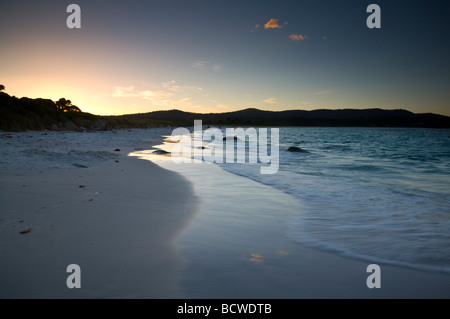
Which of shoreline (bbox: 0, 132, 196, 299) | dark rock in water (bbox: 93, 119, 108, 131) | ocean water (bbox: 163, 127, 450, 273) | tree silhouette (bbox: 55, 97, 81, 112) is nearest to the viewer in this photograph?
shoreline (bbox: 0, 132, 196, 299)

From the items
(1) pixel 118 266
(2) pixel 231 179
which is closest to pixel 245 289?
(1) pixel 118 266

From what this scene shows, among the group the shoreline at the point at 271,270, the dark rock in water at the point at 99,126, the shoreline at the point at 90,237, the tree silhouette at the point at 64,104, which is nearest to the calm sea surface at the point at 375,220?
the shoreline at the point at 271,270

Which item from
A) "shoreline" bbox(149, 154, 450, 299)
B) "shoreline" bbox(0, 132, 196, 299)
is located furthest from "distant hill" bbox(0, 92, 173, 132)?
"shoreline" bbox(149, 154, 450, 299)

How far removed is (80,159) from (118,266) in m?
6.80

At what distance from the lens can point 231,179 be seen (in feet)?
22.8

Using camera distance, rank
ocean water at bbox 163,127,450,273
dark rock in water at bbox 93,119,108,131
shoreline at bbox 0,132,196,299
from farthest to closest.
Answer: dark rock in water at bbox 93,119,108,131, ocean water at bbox 163,127,450,273, shoreline at bbox 0,132,196,299

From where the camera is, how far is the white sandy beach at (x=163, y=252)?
196 cm

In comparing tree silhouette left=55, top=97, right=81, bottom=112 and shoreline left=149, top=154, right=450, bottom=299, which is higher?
tree silhouette left=55, top=97, right=81, bottom=112

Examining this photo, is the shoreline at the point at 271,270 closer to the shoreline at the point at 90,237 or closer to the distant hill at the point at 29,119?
the shoreline at the point at 90,237

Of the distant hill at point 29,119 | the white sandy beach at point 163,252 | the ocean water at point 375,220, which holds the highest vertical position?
the distant hill at point 29,119

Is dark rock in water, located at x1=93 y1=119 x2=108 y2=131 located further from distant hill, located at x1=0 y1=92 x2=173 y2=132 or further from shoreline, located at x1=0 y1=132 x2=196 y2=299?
shoreline, located at x1=0 y1=132 x2=196 y2=299

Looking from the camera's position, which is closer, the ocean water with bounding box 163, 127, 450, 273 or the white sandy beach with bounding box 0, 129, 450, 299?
the white sandy beach with bounding box 0, 129, 450, 299

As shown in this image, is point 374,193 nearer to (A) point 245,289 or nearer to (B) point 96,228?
(A) point 245,289

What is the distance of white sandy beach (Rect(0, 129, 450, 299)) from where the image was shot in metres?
1.96
